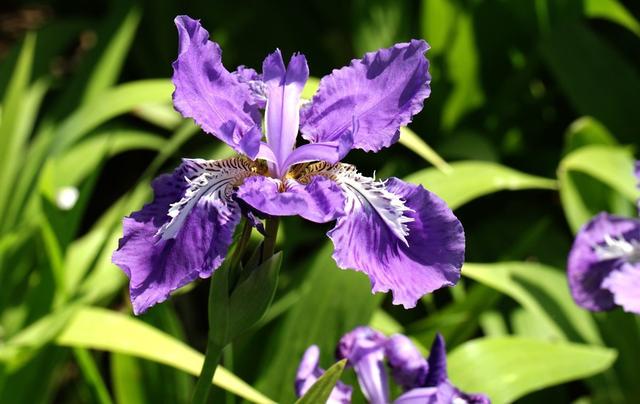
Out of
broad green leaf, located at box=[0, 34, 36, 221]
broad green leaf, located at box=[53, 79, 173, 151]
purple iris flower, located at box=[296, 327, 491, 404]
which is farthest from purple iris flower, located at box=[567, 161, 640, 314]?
broad green leaf, located at box=[0, 34, 36, 221]

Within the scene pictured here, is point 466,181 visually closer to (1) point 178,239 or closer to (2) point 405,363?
(2) point 405,363

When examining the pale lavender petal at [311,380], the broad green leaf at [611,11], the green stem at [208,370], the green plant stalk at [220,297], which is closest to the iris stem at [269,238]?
the green plant stalk at [220,297]

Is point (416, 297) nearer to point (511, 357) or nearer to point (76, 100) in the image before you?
point (511, 357)

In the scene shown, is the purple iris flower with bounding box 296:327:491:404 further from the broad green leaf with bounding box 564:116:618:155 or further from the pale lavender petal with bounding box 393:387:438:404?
the broad green leaf with bounding box 564:116:618:155

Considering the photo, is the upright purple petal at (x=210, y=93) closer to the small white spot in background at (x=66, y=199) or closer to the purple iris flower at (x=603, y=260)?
the purple iris flower at (x=603, y=260)

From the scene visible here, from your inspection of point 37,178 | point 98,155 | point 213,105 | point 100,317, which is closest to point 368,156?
point 98,155

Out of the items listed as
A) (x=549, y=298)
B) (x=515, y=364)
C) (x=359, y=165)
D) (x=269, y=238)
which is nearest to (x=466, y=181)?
(x=549, y=298)
